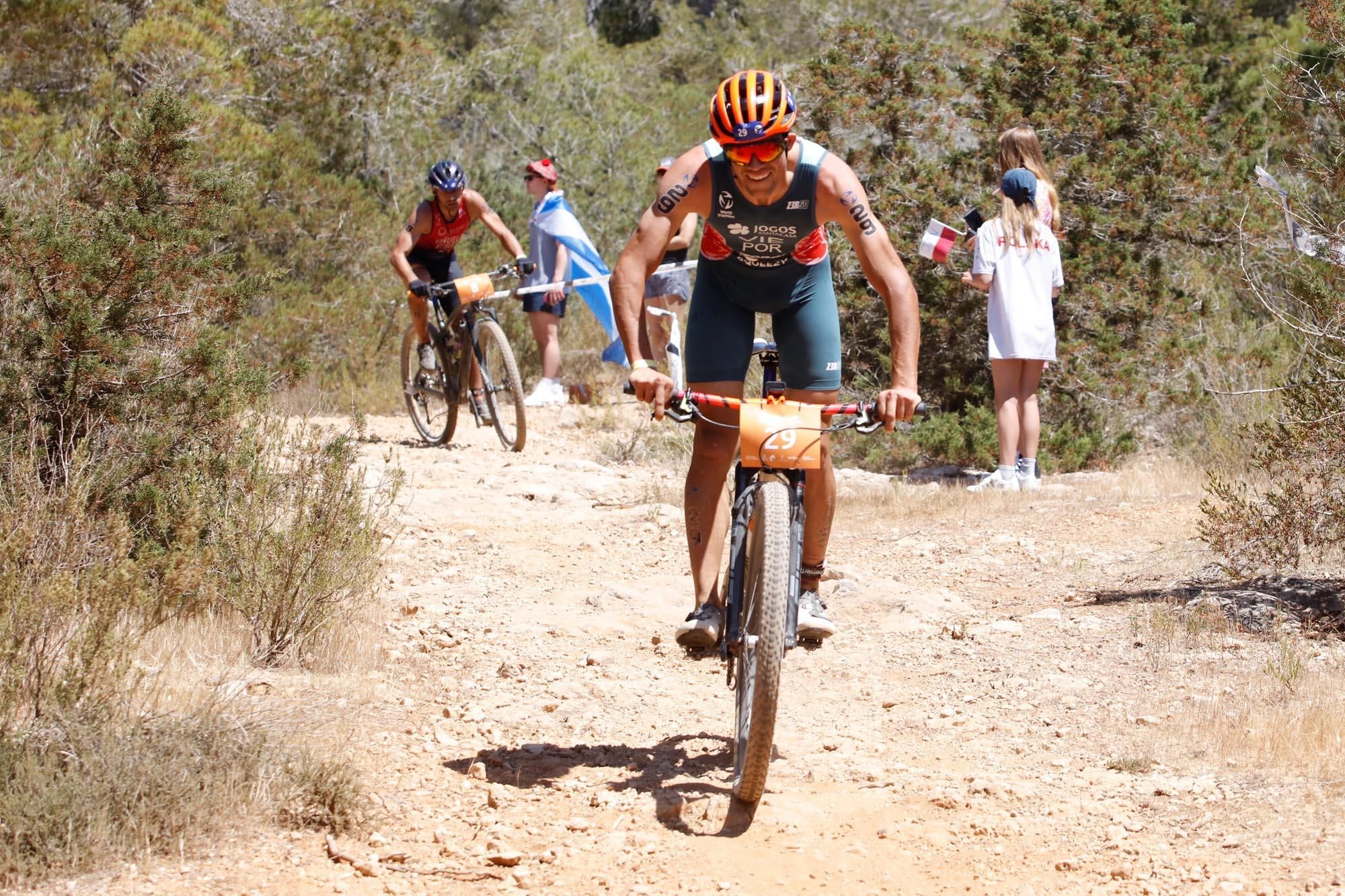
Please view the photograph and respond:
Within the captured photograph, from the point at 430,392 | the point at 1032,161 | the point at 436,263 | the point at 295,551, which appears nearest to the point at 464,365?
the point at 430,392

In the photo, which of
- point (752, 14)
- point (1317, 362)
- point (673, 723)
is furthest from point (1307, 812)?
point (752, 14)

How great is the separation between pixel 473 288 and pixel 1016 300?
3.59 m

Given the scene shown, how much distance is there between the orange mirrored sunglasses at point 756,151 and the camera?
14.0ft

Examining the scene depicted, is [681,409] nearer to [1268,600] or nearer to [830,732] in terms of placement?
[830,732]

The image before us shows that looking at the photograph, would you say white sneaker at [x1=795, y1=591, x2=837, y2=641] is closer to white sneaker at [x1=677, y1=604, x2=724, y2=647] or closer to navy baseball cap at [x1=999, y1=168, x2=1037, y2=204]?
white sneaker at [x1=677, y1=604, x2=724, y2=647]

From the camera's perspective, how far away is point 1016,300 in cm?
868

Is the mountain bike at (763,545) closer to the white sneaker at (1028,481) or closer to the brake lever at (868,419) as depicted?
the brake lever at (868,419)

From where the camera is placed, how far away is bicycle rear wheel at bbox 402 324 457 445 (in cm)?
1035

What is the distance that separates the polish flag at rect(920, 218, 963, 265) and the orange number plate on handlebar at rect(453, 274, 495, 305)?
14.3ft

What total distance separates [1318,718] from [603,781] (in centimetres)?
223

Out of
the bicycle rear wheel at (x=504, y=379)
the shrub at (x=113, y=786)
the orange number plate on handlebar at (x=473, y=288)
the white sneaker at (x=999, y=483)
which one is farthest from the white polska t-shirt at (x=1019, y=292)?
the shrub at (x=113, y=786)

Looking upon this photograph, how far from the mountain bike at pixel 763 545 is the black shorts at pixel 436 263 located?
20.5 feet

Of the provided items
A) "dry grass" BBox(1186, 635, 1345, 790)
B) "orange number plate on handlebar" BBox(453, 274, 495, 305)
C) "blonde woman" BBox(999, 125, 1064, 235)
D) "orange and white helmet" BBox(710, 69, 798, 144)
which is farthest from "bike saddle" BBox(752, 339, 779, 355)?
"orange number plate on handlebar" BBox(453, 274, 495, 305)

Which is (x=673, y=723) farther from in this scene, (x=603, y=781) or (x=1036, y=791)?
(x=1036, y=791)
